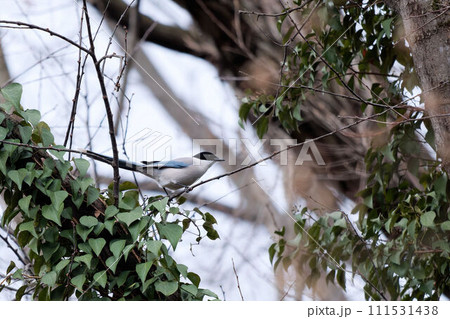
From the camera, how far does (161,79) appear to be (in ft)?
17.5

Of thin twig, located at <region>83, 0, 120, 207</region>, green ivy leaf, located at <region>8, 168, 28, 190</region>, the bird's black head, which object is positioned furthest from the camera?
the bird's black head

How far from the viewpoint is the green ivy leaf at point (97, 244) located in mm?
1861

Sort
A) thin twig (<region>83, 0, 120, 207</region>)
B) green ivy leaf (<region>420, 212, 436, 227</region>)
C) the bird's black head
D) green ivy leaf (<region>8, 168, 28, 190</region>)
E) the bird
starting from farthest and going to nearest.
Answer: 1. the bird's black head
2. the bird
3. green ivy leaf (<region>420, 212, 436, 227</region>)
4. green ivy leaf (<region>8, 168, 28, 190</region>)
5. thin twig (<region>83, 0, 120, 207</region>)

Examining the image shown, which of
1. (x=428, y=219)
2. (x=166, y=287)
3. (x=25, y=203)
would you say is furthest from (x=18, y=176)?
(x=428, y=219)

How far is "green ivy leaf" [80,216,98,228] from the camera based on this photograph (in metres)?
1.89

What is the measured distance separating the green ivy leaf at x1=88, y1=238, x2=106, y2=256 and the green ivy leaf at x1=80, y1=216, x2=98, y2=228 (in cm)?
5

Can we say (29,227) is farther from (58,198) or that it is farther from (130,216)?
(130,216)

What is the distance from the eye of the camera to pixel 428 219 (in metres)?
Answer: 2.13

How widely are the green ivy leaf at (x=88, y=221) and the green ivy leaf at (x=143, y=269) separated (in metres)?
0.19

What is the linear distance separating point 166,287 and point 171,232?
0.56ft

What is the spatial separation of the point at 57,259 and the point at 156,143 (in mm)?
1051

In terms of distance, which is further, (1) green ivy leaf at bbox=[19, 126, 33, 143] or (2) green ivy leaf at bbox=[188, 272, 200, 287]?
(2) green ivy leaf at bbox=[188, 272, 200, 287]

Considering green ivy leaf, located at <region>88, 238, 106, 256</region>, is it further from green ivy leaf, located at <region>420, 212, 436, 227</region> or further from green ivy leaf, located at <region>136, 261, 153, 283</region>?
green ivy leaf, located at <region>420, 212, 436, 227</region>

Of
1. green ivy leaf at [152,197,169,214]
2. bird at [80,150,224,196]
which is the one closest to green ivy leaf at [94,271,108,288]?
green ivy leaf at [152,197,169,214]
